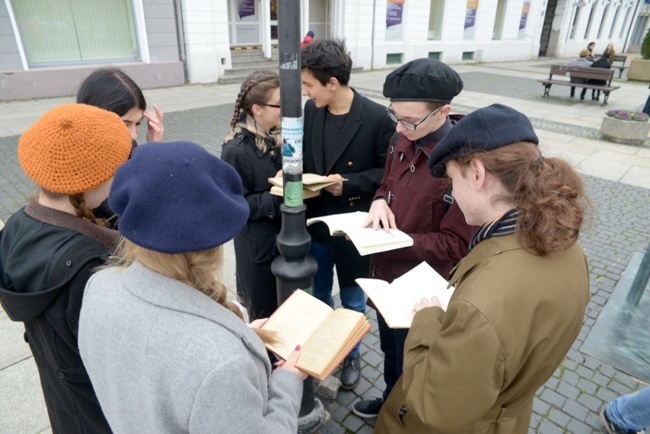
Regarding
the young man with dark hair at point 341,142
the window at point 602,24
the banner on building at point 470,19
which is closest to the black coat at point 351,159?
the young man with dark hair at point 341,142

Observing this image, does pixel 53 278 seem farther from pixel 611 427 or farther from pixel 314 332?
pixel 611 427

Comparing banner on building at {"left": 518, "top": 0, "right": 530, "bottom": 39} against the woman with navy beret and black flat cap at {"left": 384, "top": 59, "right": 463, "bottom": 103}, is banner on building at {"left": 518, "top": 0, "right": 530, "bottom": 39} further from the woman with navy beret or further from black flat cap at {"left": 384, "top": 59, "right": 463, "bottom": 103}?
the woman with navy beret

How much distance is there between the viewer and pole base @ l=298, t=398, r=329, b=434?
238 cm

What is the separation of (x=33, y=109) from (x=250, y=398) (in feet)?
35.0

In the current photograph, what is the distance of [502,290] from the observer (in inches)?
46.6

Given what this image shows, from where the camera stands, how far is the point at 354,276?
294cm

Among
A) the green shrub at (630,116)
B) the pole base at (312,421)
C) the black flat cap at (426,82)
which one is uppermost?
the black flat cap at (426,82)

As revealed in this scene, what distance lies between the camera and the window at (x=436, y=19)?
20441mm

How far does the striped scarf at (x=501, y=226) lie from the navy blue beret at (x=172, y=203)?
32.2 inches

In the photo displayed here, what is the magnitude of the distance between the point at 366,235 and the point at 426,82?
31.5 inches

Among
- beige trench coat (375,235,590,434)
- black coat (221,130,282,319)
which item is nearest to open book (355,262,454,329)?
beige trench coat (375,235,590,434)

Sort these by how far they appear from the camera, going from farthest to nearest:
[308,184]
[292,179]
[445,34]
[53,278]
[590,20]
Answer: [590,20], [445,34], [308,184], [292,179], [53,278]

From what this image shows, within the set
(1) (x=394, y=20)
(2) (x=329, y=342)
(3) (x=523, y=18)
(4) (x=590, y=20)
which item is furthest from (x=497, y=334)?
(4) (x=590, y=20)

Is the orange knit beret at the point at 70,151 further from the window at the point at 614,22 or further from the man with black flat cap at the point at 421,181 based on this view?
the window at the point at 614,22
